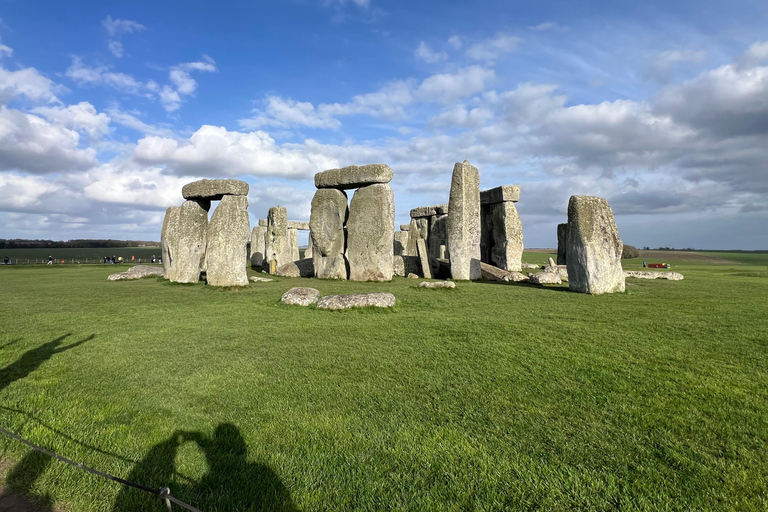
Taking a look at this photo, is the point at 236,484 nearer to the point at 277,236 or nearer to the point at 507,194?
the point at 507,194

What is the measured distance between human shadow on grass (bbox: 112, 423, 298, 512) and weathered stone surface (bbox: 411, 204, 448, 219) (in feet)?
56.2

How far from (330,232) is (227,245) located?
3.62 meters

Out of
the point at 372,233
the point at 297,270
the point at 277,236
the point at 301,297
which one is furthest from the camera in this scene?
the point at 277,236

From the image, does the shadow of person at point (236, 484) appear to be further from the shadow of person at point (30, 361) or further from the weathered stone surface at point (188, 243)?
the weathered stone surface at point (188, 243)

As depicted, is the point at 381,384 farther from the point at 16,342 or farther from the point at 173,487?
the point at 16,342

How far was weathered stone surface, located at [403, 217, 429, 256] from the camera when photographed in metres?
20.5

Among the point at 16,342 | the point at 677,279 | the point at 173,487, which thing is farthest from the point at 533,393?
the point at 677,279

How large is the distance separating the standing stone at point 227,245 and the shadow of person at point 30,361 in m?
5.60

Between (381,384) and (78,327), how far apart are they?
16.6 feet

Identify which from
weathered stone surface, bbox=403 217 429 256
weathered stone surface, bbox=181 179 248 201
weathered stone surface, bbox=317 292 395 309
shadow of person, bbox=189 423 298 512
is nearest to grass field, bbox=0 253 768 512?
shadow of person, bbox=189 423 298 512

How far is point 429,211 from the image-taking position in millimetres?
19766

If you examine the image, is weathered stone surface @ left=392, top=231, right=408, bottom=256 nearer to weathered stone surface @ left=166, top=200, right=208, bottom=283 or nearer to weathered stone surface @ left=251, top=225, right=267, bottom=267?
weathered stone surface @ left=251, top=225, right=267, bottom=267

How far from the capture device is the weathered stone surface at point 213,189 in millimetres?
11141

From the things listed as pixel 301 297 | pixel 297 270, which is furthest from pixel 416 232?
pixel 301 297
